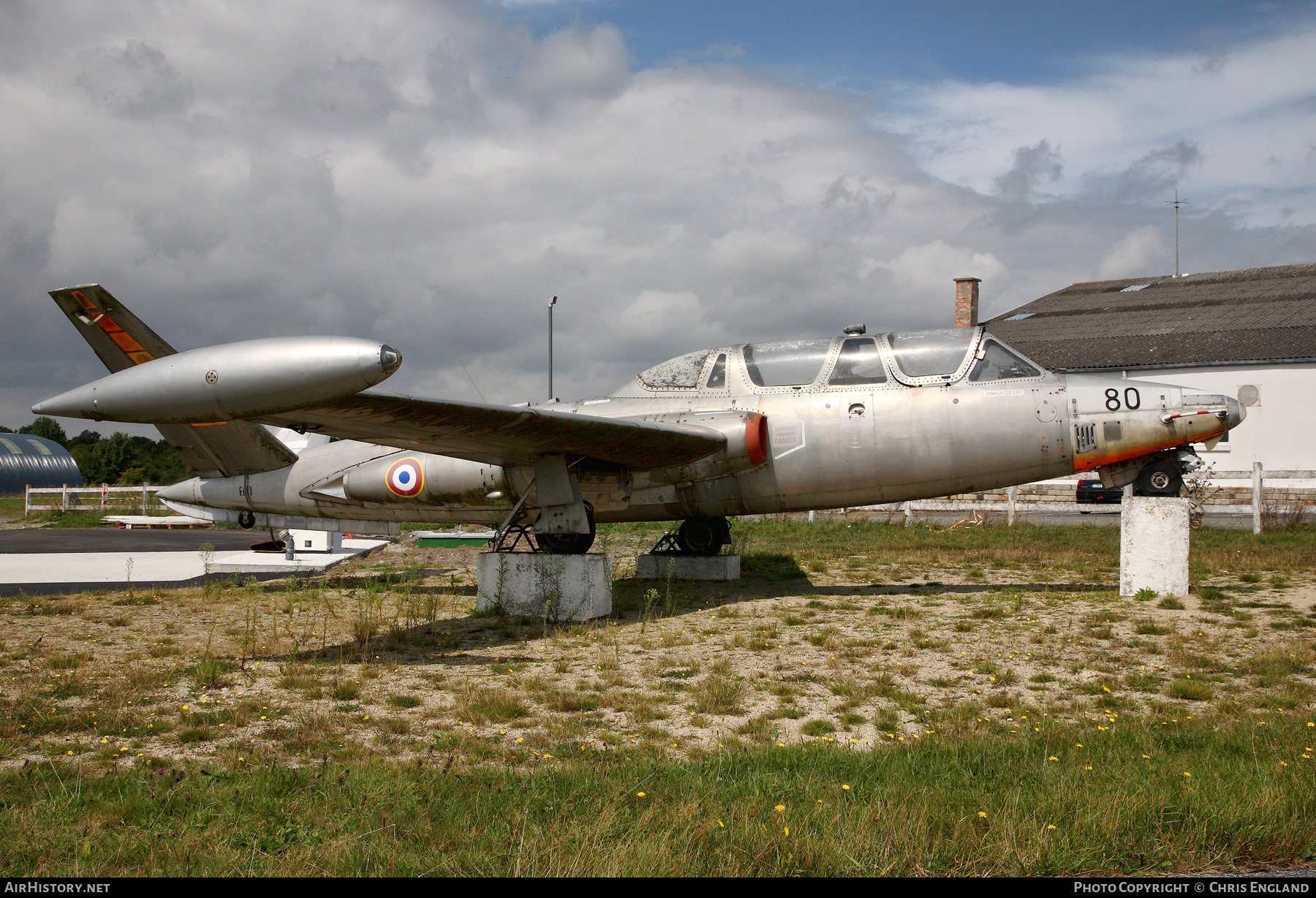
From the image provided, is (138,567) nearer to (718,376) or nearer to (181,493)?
(181,493)

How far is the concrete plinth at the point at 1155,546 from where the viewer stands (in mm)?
10812

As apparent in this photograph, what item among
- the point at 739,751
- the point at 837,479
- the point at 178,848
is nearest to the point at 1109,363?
the point at 837,479

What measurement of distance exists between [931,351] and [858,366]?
909mm

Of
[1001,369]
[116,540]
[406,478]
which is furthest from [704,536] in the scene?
[116,540]

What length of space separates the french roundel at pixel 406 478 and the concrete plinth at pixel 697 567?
3879 mm

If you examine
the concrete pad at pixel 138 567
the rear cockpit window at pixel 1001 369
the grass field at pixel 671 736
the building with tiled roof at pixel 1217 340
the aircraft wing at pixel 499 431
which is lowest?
the concrete pad at pixel 138 567

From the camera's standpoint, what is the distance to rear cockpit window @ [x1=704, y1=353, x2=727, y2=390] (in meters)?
11.9

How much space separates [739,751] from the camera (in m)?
5.07

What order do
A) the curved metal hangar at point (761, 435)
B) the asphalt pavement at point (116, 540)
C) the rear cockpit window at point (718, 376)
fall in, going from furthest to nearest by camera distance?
the asphalt pavement at point (116, 540) < the rear cockpit window at point (718, 376) < the curved metal hangar at point (761, 435)

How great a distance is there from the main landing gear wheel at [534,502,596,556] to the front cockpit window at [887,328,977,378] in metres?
4.36

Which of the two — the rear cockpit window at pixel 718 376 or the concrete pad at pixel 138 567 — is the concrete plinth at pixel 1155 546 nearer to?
the rear cockpit window at pixel 718 376

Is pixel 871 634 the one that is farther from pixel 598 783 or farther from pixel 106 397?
pixel 106 397

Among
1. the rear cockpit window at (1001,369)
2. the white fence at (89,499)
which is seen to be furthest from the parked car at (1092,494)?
the white fence at (89,499)

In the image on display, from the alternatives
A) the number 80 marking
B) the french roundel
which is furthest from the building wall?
the french roundel
